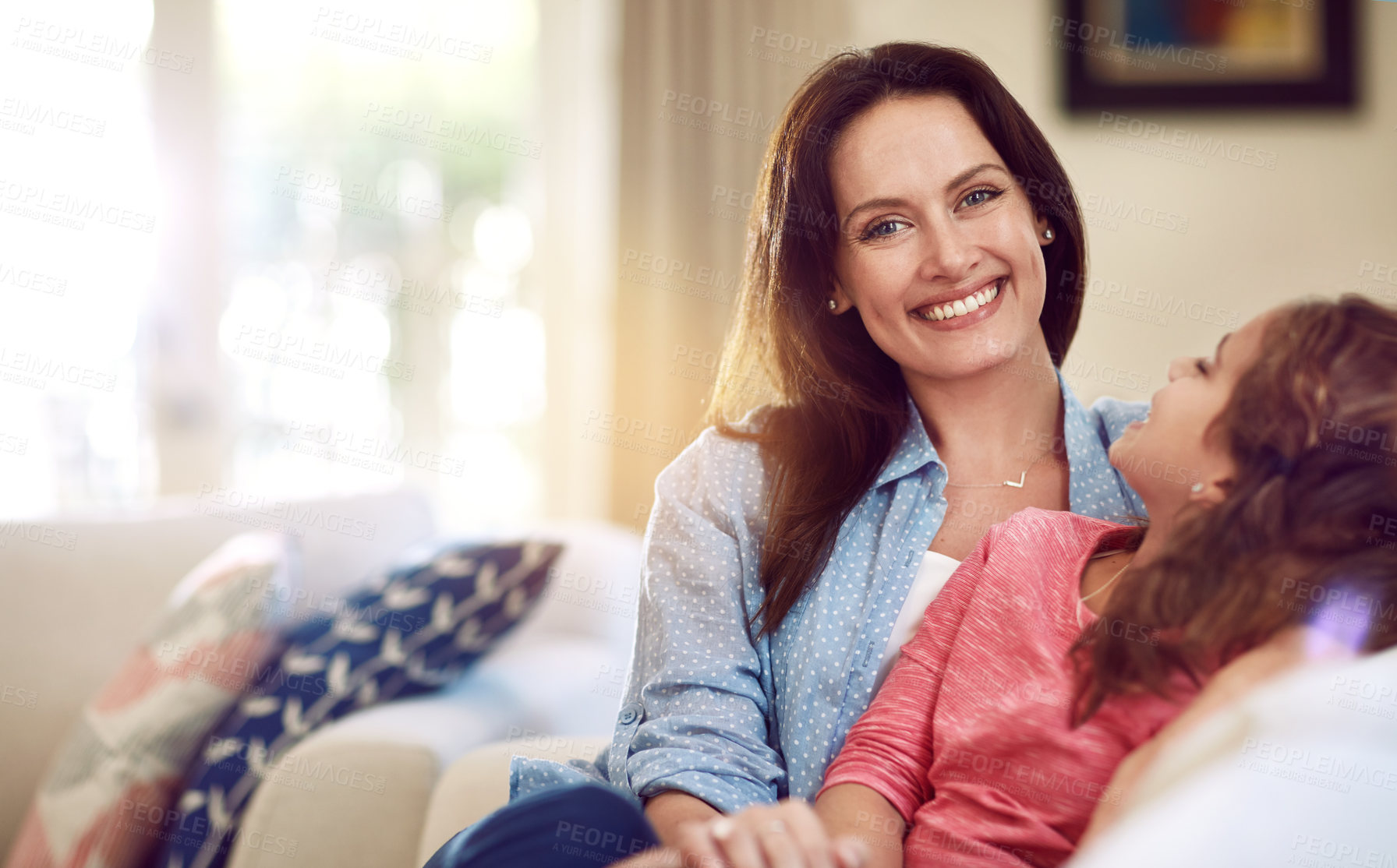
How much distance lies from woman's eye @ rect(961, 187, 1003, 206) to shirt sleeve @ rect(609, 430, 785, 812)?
1.10 feet

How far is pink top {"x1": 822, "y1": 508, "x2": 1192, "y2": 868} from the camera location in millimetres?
698

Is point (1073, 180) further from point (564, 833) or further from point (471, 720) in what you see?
point (564, 833)

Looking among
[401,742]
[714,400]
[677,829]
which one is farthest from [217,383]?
[677,829]

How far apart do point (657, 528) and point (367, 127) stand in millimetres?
2456

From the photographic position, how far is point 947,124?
924 millimetres

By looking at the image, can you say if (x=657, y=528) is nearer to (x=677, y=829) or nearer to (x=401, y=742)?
(x=677, y=829)

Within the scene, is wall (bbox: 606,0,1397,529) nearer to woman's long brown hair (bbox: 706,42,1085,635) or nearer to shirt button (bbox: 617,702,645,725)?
woman's long brown hair (bbox: 706,42,1085,635)

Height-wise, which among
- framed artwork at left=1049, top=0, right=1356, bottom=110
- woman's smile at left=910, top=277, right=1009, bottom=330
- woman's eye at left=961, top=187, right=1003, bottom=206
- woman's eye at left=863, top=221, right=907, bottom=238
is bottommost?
woman's smile at left=910, top=277, right=1009, bottom=330

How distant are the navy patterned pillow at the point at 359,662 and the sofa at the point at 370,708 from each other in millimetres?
33

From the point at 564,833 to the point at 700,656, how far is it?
0.84 feet

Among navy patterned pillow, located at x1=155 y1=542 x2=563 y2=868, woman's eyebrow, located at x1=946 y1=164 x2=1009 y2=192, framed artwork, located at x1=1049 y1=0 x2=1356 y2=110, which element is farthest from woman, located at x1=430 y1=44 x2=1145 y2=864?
framed artwork, located at x1=1049 y1=0 x2=1356 y2=110

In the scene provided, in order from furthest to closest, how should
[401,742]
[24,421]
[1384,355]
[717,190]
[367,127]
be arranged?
[367,127] < [24,421] < [717,190] < [401,742] < [1384,355]

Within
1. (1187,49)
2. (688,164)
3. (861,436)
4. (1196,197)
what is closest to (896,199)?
(861,436)

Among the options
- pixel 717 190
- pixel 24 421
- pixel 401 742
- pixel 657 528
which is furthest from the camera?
pixel 24 421
